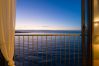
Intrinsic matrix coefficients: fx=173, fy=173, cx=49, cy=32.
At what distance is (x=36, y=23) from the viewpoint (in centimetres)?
646

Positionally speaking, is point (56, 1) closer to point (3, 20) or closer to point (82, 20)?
point (82, 20)

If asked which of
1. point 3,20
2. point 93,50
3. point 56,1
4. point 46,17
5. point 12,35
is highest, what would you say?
point 56,1

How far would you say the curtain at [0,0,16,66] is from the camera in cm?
264

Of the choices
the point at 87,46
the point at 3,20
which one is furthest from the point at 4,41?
the point at 87,46

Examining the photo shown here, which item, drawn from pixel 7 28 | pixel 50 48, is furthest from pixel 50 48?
pixel 7 28

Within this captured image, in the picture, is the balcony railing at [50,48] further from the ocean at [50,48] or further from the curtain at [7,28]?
the curtain at [7,28]

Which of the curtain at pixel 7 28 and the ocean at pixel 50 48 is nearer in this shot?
the curtain at pixel 7 28

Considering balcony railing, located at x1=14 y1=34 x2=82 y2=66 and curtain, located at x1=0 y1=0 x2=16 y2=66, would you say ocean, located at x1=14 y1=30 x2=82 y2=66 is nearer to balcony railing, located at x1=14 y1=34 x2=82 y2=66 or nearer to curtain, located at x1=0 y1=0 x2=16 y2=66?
balcony railing, located at x1=14 y1=34 x2=82 y2=66

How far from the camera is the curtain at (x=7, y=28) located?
2.64m

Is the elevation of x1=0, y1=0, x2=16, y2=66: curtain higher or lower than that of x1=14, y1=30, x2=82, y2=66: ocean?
higher

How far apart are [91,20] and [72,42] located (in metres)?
2.24

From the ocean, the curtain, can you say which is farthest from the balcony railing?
the curtain

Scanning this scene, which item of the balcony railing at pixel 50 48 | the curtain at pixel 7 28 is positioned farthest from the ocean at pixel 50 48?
the curtain at pixel 7 28

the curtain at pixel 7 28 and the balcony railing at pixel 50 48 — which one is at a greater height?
the curtain at pixel 7 28
